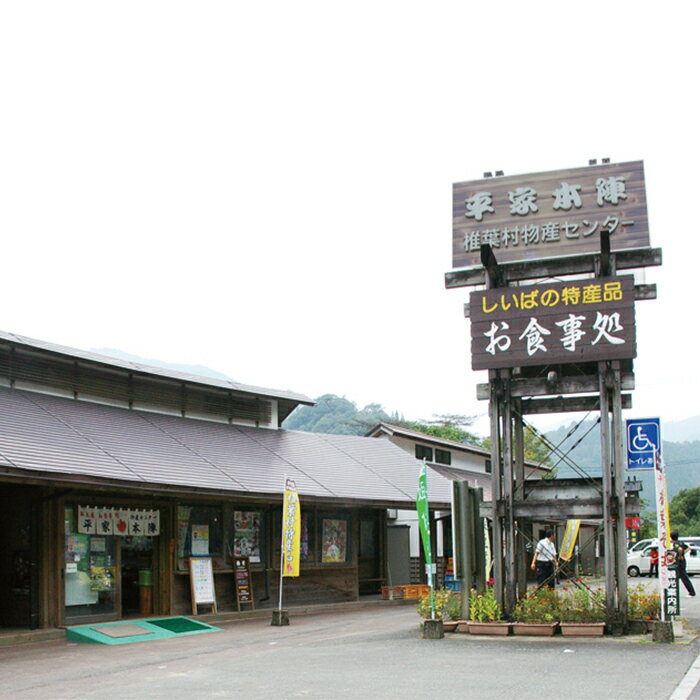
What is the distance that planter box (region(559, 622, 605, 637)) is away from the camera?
41.3 ft

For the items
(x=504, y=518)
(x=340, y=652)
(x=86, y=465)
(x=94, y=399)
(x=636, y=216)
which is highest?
(x=636, y=216)

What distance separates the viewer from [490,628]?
13.1 metres

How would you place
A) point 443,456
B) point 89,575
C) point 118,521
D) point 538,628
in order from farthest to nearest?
point 443,456 → point 118,521 → point 89,575 → point 538,628

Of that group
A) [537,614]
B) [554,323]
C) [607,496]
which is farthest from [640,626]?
[554,323]

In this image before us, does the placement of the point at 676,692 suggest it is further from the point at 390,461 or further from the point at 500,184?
the point at 390,461

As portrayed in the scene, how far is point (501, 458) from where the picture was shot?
1451 centimetres

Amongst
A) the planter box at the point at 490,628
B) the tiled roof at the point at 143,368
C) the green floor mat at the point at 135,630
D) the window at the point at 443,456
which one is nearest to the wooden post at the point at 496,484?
the planter box at the point at 490,628

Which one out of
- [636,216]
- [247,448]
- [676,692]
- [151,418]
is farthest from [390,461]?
[676,692]

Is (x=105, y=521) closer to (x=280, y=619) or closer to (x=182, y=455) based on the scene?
(x=182, y=455)

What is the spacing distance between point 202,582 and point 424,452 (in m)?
15.6

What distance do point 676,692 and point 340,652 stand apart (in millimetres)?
4832

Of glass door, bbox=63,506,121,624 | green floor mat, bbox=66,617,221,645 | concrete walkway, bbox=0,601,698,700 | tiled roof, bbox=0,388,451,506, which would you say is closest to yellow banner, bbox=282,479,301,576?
tiled roof, bbox=0,388,451,506

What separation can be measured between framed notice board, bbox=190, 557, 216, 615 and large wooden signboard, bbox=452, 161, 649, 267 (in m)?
7.78

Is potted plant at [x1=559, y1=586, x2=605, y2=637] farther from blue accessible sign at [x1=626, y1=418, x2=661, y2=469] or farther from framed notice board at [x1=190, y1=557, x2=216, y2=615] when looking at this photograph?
framed notice board at [x1=190, y1=557, x2=216, y2=615]
